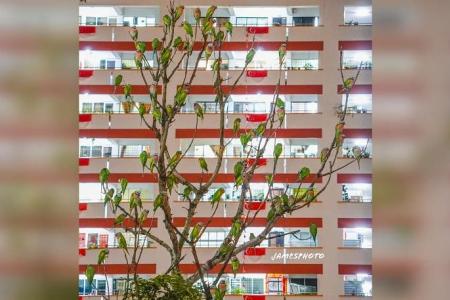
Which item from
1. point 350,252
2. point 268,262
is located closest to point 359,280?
point 350,252

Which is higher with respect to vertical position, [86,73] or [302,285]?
[86,73]

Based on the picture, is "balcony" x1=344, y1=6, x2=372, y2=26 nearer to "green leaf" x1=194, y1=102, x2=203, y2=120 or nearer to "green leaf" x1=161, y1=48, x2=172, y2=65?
"green leaf" x1=194, y1=102, x2=203, y2=120

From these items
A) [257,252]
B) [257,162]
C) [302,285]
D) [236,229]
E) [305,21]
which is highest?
[305,21]

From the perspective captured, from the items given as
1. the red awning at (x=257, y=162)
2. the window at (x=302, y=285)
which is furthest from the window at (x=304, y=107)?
the window at (x=302, y=285)

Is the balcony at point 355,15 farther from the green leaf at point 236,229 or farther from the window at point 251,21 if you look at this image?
the green leaf at point 236,229

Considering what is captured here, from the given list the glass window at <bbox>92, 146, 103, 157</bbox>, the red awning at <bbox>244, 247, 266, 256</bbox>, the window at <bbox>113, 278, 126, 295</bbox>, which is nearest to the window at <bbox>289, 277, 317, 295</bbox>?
the red awning at <bbox>244, 247, 266, 256</bbox>

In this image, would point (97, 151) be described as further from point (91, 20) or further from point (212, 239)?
point (212, 239)

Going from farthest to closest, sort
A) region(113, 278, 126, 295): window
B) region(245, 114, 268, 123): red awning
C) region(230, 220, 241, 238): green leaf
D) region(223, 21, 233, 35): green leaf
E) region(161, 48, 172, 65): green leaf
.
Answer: region(245, 114, 268, 123): red awning < region(223, 21, 233, 35): green leaf < region(161, 48, 172, 65): green leaf < region(230, 220, 241, 238): green leaf < region(113, 278, 126, 295): window

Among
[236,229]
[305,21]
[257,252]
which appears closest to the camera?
[236,229]

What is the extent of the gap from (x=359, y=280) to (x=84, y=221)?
11.3 ft

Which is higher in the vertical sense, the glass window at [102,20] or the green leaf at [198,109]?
the glass window at [102,20]

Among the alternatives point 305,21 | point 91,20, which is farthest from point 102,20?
point 305,21
